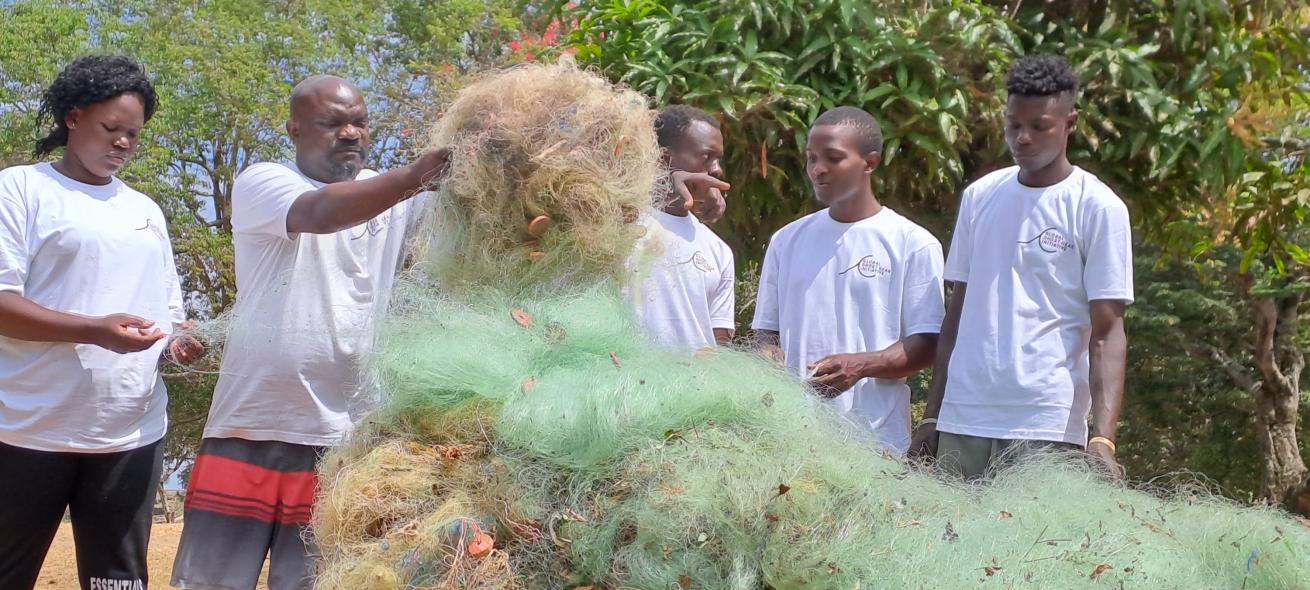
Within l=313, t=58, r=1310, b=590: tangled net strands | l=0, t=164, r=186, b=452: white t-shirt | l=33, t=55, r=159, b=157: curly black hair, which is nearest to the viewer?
l=313, t=58, r=1310, b=590: tangled net strands

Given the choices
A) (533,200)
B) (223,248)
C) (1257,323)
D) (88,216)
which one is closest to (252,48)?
(223,248)

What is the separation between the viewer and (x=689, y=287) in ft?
12.3

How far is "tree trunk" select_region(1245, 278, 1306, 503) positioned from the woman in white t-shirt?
461 inches

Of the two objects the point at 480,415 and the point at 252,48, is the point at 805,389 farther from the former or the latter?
the point at 252,48

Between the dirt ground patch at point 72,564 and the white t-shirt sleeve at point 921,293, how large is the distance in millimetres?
4067

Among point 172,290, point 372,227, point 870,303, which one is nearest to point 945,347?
point 870,303

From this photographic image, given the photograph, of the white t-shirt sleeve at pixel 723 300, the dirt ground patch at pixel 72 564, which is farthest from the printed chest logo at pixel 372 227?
the dirt ground patch at pixel 72 564

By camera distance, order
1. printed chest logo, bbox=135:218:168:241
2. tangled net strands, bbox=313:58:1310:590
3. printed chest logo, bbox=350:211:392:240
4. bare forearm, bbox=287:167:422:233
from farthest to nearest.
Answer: printed chest logo, bbox=135:218:168:241, printed chest logo, bbox=350:211:392:240, bare forearm, bbox=287:167:422:233, tangled net strands, bbox=313:58:1310:590

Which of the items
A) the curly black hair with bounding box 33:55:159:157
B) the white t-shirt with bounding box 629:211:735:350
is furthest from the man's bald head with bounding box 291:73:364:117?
the white t-shirt with bounding box 629:211:735:350

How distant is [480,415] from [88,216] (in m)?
1.74

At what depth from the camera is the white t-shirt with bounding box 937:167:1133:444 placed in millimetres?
3150

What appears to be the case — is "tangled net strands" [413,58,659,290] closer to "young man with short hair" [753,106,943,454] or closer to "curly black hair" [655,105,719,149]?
"young man with short hair" [753,106,943,454]

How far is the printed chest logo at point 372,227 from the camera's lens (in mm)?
3254

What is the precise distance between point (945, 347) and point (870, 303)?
0.25 meters
